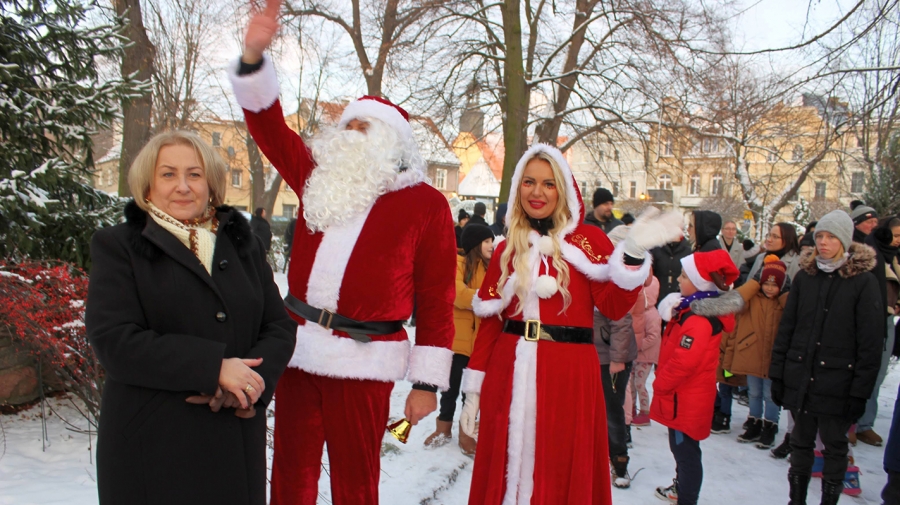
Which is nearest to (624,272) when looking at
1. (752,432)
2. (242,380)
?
(242,380)

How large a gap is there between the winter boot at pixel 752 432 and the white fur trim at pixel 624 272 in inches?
154

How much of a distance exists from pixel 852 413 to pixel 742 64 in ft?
12.4

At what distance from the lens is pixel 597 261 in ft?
9.71

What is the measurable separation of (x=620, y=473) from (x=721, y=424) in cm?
211

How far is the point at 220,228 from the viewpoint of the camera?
2137 millimetres

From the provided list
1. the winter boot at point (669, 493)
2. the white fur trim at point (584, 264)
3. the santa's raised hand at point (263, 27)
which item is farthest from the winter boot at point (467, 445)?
the santa's raised hand at point (263, 27)

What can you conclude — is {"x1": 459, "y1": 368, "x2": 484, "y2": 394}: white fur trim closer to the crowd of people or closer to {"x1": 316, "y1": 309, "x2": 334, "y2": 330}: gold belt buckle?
the crowd of people

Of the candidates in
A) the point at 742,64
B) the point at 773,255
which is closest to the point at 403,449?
the point at 773,255

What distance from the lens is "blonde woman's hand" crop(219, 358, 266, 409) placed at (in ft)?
6.26

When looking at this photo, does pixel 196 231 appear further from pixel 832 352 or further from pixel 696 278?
pixel 832 352

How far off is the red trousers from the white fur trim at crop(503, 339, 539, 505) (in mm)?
666

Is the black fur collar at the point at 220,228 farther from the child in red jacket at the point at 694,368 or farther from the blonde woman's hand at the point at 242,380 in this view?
the child in red jacket at the point at 694,368

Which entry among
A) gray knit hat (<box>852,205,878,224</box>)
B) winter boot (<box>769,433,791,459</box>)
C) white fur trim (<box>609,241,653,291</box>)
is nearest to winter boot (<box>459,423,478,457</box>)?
white fur trim (<box>609,241,653,291</box>)

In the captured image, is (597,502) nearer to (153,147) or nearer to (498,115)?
(153,147)
